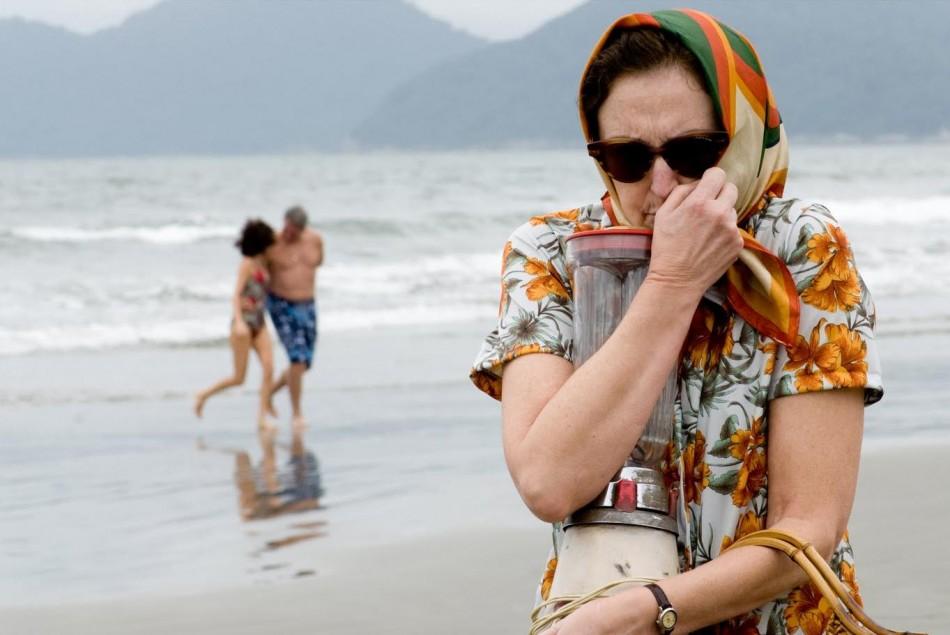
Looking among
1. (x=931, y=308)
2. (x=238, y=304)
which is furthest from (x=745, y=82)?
(x=931, y=308)

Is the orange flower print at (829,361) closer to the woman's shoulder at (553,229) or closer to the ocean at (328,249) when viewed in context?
the woman's shoulder at (553,229)

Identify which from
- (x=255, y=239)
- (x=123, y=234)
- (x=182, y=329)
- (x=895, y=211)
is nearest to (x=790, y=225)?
(x=255, y=239)

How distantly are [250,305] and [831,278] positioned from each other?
31.8 feet

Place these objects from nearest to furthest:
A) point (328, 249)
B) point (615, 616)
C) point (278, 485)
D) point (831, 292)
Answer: point (615, 616), point (831, 292), point (278, 485), point (328, 249)

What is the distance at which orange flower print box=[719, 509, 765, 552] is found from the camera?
6.01 ft

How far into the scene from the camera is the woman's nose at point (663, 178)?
185 centimetres

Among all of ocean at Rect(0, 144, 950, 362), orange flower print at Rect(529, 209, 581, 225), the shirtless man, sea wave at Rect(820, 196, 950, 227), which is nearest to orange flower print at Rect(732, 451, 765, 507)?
orange flower print at Rect(529, 209, 581, 225)

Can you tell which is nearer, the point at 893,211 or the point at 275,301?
the point at 275,301

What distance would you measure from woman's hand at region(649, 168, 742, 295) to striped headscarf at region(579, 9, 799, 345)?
0.11ft

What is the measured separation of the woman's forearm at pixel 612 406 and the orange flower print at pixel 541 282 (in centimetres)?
20

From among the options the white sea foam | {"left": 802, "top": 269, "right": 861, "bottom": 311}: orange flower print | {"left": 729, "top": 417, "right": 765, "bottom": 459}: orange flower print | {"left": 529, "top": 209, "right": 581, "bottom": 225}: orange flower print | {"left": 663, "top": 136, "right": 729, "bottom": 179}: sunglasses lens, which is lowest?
{"left": 729, "top": 417, "right": 765, "bottom": 459}: orange flower print

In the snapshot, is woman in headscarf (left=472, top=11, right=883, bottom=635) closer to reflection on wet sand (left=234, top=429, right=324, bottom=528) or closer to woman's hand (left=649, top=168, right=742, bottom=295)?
woman's hand (left=649, top=168, right=742, bottom=295)

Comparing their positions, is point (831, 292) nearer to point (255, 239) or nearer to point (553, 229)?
point (553, 229)

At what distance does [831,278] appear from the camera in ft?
5.98
